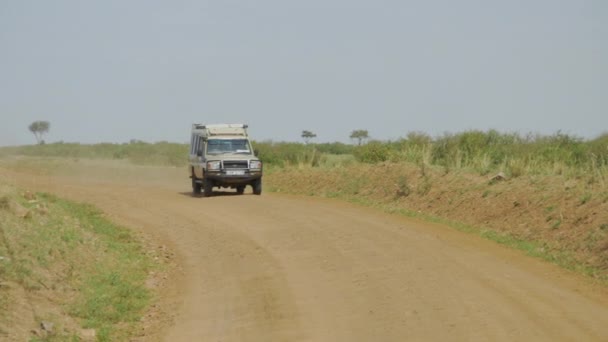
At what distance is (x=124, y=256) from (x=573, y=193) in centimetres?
1011

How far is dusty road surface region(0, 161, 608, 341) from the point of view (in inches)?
408

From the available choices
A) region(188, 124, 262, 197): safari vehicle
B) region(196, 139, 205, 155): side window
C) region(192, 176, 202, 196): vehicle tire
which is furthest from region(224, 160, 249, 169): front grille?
region(192, 176, 202, 196): vehicle tire

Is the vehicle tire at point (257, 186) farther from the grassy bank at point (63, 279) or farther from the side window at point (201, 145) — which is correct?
the grassy bank at point (63, 279)

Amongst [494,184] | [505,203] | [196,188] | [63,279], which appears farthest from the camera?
[196,188]

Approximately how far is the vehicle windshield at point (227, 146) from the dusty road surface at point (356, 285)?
8205 mm

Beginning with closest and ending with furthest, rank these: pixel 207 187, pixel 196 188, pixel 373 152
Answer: pixel 207 187
pixel 196 188
pixel 373 152

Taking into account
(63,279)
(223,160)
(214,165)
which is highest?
(223,160)

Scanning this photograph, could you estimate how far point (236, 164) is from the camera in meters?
30.1

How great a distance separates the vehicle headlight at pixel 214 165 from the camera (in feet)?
97.7

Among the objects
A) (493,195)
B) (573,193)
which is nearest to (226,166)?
(493,195)

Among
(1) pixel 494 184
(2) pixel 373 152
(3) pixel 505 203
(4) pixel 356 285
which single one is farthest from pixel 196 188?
(4) pixel 356 285

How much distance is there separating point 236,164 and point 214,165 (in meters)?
0.75

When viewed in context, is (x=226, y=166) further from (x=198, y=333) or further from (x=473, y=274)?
(x=198, y=333)

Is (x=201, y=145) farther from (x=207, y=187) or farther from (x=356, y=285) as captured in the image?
(x=356, y=285)
